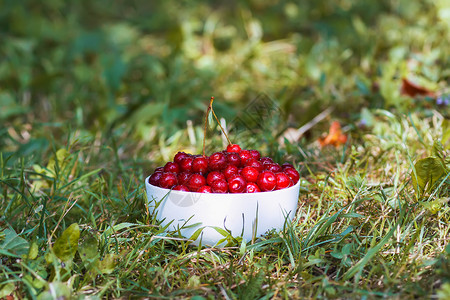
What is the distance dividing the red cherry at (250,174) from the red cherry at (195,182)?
126 mm

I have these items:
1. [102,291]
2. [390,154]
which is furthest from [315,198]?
[102,291]

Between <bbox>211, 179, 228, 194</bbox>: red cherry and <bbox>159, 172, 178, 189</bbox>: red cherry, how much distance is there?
13cm

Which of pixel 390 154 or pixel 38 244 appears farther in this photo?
pixel 390 154

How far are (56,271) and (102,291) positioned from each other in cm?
13

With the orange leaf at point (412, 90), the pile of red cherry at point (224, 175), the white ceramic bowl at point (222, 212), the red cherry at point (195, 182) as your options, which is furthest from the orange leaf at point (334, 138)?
the red cherry at point (195, 182)

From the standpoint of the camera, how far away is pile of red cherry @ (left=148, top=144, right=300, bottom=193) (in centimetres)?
130

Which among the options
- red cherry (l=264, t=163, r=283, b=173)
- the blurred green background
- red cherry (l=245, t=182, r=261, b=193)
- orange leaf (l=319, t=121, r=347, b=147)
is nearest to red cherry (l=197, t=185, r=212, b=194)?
red cherry (l=245, t=182, r=261, b=193)

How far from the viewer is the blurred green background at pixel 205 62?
2.67 meters

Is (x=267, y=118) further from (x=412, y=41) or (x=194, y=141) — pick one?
(x=412, y=41)

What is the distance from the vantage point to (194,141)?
7.68 ft

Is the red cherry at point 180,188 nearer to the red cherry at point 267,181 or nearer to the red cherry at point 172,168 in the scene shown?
the red cherry at point 172,168

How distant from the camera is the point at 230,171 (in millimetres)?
1342

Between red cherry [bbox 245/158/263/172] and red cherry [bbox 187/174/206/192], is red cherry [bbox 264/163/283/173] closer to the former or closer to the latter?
red cherry [bbox 245/158/263/172]

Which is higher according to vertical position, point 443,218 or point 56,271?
point 56,271
